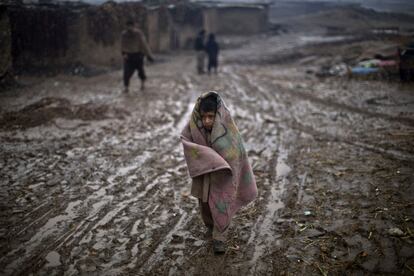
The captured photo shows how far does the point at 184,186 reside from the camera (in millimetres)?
5184

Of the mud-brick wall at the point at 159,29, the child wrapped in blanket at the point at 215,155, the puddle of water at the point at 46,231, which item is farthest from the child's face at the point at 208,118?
the mud-brick wall at the point at 159,29

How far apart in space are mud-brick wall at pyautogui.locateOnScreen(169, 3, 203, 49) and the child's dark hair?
58.9ft

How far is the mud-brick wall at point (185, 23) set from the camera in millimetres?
20859

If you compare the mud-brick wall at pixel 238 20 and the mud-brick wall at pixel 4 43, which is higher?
the mud-brick wall at pixel 238 20

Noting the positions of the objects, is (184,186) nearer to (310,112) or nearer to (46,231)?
(46,231)

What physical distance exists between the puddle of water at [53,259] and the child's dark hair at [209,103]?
73.8 inches

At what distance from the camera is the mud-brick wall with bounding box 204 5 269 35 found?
27192mm

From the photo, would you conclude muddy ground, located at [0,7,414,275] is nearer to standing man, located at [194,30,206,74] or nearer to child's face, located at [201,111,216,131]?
child's face, located at [201,111,216,131]

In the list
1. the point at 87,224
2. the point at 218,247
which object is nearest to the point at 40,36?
the point at 87,224

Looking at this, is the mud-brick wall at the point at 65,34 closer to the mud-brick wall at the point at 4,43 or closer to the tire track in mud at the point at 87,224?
the mud-brick wall at the point at 4,43

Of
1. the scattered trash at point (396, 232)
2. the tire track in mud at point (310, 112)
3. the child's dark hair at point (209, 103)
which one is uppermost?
the child's dark hair at point (209, 103)

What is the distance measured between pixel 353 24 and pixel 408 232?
30.0 meters

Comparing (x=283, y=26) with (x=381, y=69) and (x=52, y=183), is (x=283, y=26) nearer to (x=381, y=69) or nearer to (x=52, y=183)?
(x=381, y=69)

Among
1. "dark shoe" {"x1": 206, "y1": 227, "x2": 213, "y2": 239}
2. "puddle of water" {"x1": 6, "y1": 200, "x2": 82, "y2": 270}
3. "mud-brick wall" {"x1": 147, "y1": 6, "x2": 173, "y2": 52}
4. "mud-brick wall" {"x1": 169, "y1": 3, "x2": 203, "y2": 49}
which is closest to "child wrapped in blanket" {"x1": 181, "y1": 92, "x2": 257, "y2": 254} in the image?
"dark shoe" {"x1": 206, "y1": 227, "x2": 213, "y2": 239}
